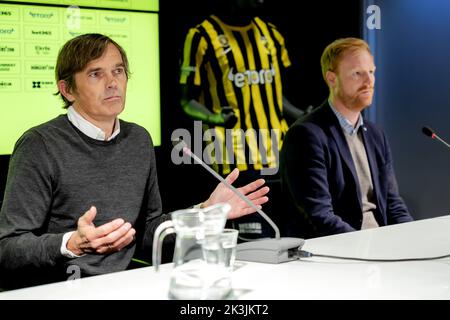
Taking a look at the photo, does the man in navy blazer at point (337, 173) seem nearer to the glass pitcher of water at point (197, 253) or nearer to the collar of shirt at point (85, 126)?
the collar of shirt at point (85, 126)

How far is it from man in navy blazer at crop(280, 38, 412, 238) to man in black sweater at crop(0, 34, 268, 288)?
0.83 metres

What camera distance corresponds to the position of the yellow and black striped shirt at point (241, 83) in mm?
3475

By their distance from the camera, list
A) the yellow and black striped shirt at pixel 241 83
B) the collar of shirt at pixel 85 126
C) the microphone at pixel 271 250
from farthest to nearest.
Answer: the yellow and black striped shirt at pixel 241 83 < the collar of shirt at pixel 85 126 < the microphone at pixel 271 250

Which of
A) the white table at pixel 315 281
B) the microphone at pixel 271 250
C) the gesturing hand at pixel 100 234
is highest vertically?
the gesturing hand at pixel 100 234

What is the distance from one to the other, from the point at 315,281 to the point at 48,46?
201cm

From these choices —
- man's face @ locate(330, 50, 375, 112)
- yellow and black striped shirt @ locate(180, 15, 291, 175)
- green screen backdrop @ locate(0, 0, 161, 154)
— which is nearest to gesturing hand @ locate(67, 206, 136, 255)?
green screen backdrop @ locate(0, 0, 161, 154)

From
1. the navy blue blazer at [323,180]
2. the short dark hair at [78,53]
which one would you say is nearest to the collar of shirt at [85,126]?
the short dark hair at [78,53]

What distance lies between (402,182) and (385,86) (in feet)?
2.10

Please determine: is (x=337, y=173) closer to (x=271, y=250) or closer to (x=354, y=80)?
(x=354, y=80)

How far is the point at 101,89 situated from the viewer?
7.18 feet

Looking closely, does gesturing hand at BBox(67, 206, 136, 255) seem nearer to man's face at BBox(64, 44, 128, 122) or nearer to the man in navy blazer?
man's face at BBox(64, 44, 128, 122)

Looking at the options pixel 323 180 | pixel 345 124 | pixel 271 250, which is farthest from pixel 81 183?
pixel 345 124

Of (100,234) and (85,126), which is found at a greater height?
(85,126)

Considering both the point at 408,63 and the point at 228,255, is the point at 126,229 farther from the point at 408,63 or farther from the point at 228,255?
the point at 408,63
